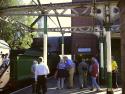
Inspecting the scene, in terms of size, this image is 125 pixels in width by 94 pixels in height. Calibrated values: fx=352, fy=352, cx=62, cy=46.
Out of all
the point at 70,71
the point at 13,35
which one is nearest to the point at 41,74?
the point at 70,71

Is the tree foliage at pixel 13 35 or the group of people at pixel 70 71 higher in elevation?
the tree foliage at pixel 13 35

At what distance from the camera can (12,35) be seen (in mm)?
33562

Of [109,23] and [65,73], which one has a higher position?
[109,23]

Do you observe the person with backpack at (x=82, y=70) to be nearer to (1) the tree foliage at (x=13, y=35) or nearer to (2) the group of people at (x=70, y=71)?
(2) the group of people at (x=70, y=71)

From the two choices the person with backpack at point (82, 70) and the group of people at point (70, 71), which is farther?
the person with backpack at point (82, 70)

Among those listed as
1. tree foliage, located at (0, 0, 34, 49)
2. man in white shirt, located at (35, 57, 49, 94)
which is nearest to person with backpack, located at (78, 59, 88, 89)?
man in white shirt, located at (35, 57, 49, 94)

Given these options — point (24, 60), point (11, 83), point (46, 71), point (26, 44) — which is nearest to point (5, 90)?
point (11, 83)

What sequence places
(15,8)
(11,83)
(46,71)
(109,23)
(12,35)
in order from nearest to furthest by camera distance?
(46,71)
(109,23)
(15,8)
(11,83)
(12,35)

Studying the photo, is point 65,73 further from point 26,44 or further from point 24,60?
point 26,44

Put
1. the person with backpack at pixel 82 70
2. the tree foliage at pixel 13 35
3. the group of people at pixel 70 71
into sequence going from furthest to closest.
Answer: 1. the tree foliage at pixel 13 35
2. the person with backpack at pixel 82 70
3. the group of people at pixel 70 71

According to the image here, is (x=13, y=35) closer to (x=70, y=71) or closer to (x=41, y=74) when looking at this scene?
(x=70, y=71)

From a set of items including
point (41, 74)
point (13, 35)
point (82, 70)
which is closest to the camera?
point (41, 74)

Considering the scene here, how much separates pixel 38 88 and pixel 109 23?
15.0 feet

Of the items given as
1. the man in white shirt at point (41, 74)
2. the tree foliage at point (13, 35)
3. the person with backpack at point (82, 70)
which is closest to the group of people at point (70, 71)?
the person with backpack at point (82, 70)
